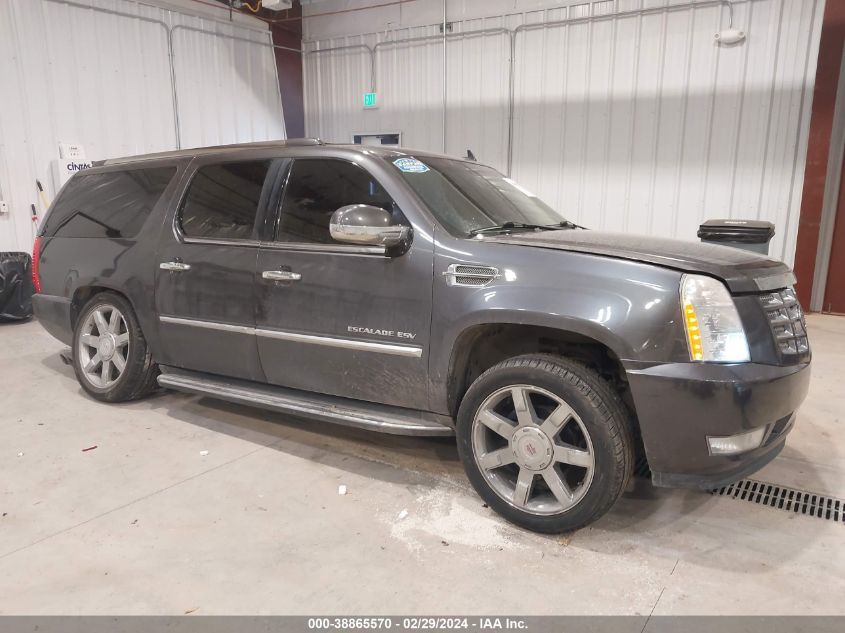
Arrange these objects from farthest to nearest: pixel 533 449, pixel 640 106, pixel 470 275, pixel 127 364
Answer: pixel 640 106
pixel 127 364
pixel 470 275
pixel 533 449

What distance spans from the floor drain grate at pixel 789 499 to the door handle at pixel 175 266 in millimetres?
3084

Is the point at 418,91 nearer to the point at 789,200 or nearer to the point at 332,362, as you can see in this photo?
the point at 789,200

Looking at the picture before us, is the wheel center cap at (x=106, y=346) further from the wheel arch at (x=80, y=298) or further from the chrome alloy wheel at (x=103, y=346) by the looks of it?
the wheel arch at (x=80, y=298)

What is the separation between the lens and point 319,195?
3.10 m

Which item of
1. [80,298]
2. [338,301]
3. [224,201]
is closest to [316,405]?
[338,301]

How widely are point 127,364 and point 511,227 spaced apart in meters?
2.65

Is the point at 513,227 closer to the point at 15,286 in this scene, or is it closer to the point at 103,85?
the point at 15,286

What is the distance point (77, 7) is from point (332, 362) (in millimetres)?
7385

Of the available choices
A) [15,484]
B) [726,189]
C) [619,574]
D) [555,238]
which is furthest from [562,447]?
[726,189]

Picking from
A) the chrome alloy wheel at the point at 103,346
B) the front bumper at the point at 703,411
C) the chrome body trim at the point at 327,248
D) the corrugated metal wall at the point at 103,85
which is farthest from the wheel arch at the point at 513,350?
the corrugated metal wall at the point at 103,85

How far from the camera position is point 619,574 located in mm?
2256

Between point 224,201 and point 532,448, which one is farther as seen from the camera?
point 224,201

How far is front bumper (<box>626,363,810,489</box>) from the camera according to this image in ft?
7.00

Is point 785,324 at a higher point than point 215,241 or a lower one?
lower
